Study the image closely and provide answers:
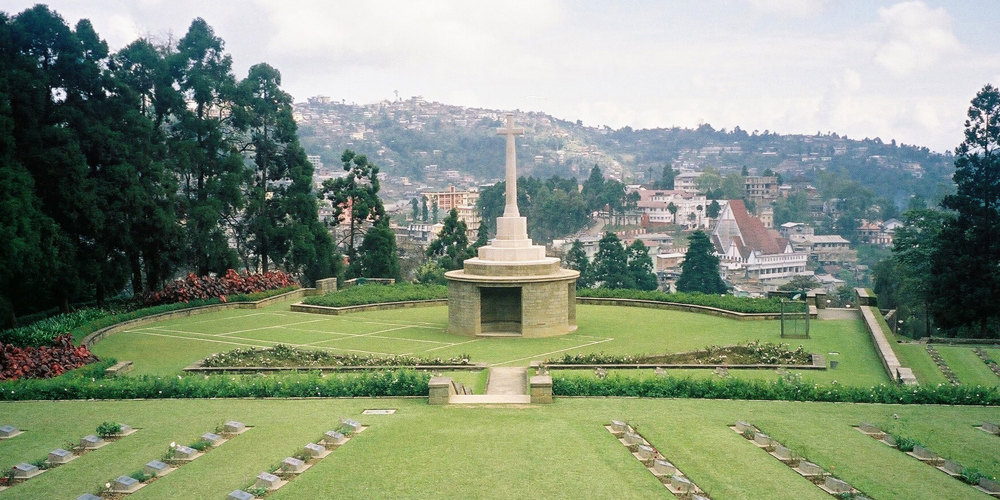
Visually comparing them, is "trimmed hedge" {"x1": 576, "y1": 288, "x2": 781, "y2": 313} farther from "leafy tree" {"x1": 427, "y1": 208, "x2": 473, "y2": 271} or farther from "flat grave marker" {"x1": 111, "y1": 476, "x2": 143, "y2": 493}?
"flat grave marker" {"x1": 111, "y1": 476, "x2": 143, "y2": 493}

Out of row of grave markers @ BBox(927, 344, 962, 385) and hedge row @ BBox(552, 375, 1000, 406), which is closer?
hedge row @ BBox(552, 375, 1000, 406)

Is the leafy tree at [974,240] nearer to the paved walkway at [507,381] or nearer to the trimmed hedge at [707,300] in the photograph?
the trimmed hedge at [707,300]

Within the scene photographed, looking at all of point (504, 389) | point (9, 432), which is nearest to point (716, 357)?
point (504, 389)

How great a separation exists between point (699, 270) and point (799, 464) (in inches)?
1563

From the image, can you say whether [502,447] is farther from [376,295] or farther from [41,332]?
[376,295]

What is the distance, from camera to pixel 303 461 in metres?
13.0

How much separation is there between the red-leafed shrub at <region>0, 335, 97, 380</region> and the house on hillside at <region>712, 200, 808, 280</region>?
83.5 m

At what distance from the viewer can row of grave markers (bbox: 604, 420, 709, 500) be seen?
11.7 m

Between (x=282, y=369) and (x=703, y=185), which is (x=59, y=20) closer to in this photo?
(x=282, y=369)

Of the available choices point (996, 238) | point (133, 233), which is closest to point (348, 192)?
point (133, 233)

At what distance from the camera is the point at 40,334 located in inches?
892

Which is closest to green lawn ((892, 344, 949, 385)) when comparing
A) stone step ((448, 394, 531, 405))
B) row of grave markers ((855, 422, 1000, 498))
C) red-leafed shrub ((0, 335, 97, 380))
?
row of grave markers ((855, 422, 1000, 498))

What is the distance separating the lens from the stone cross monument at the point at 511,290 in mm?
27047

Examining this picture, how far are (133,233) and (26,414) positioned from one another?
1793 cm
